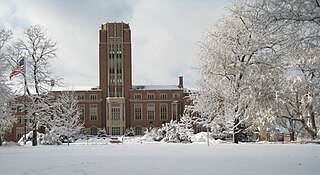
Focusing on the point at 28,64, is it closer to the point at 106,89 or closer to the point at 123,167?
the point at 123,167

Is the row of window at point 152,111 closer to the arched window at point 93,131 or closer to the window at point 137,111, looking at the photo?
the window at point 137,111

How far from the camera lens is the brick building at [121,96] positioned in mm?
88812

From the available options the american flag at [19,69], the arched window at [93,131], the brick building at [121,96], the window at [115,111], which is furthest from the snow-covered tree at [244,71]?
the arched window at [93,131]

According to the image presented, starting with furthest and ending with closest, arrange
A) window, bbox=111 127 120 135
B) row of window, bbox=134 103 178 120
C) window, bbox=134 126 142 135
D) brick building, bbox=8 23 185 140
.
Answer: row of window, bbox=134 103 178 120, window, bbox=134 126 142 135, brick building, bbox=8 23 185 140, window, bbox=111 127 120 135

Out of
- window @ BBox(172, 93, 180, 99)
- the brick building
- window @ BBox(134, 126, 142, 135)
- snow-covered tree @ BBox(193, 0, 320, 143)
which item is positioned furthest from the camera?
window @ BBox(172, 93, 180, 99)

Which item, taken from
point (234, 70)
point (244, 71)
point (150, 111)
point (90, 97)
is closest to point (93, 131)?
point (90, 97)

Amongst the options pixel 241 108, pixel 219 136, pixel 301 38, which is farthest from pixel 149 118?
pixel 301 38

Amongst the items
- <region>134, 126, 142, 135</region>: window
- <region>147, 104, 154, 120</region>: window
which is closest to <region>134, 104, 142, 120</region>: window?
<region>147, 104, 154, 120</region>: window

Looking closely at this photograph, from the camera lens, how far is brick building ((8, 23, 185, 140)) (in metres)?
88.8

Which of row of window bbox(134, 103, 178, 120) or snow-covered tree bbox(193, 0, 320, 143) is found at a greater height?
snow-covered tree bbox(193, 0, 320, 143)

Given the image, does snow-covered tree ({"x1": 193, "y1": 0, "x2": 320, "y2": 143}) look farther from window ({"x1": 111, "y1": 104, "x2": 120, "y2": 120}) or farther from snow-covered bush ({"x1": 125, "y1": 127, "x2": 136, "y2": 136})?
window ({"x1": 111, "y1": 104, "x2": 120, "y2": 120})

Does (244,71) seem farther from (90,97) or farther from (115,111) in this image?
(90,97)

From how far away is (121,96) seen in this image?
90.0m

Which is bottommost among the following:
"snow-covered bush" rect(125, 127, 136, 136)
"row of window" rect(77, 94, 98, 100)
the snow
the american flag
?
"snow-covered bush" rect(125, 127, 136, 136)
